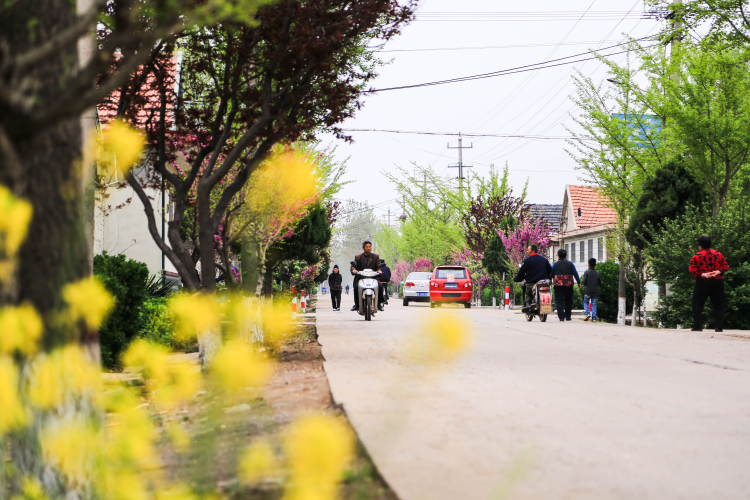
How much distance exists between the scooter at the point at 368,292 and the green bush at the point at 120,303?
8322 mm

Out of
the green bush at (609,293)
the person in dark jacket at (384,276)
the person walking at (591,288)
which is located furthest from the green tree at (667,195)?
the green bush at (609,293)

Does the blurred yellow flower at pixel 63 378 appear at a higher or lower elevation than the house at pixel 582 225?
lower

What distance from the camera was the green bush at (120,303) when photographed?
33.2ft

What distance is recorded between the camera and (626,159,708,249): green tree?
21.2 metres

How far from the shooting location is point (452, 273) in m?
34.2

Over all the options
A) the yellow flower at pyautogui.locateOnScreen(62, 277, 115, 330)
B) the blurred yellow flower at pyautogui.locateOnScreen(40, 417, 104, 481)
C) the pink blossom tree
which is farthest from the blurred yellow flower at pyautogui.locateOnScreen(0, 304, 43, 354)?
the pink blossom tree

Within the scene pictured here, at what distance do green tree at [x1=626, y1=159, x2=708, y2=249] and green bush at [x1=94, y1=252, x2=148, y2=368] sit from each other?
45.7 feet

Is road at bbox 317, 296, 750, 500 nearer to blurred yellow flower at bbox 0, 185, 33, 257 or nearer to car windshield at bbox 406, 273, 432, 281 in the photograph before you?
blurred yellow flower at bbox 0, 185, 33, 257

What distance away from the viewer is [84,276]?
3.36 m

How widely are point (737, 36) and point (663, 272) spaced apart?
5.91m

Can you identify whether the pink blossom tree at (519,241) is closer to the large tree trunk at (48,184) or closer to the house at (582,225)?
the house at (582,225)

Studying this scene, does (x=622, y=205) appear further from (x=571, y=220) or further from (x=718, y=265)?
(x=571, y=220)

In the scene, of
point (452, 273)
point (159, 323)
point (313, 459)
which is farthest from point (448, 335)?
point (452, 273)

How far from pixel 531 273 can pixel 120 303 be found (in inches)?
479
